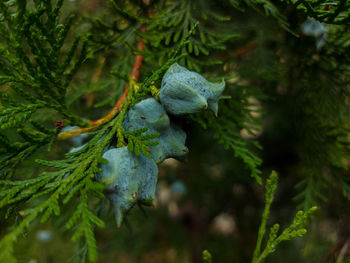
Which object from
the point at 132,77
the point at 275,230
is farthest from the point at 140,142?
the point at 275,230

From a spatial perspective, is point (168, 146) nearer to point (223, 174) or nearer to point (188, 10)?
point (188, 10)

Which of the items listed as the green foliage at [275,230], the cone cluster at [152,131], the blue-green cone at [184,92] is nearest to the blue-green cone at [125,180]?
the cone cluster at [152,131]

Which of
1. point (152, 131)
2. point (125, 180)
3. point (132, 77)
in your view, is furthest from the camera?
point (132, 77)

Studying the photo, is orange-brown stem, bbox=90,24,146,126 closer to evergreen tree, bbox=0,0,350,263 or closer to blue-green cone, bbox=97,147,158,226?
evergreen tree, bbox=0,0,350,263

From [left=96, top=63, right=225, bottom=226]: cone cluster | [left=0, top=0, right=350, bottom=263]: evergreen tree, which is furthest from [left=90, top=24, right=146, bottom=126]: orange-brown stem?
[left=96, top=63, right=225, bottom=226]: cone cluster

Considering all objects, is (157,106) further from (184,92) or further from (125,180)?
(125,180)

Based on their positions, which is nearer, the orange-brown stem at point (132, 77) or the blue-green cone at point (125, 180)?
the blue-green cone at point (125, 180)

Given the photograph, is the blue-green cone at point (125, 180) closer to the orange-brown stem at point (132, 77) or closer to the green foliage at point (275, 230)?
the orange-brown stem at point (132, 77)
